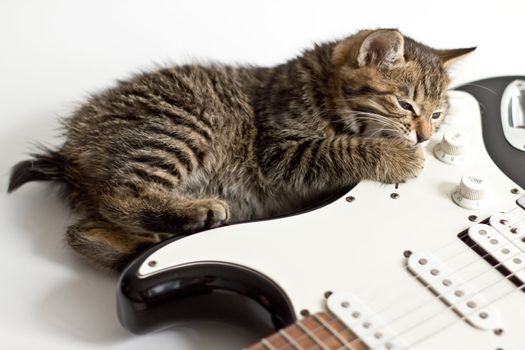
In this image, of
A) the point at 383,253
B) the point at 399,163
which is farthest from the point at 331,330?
the point at 399,163

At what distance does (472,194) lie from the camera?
147 cm

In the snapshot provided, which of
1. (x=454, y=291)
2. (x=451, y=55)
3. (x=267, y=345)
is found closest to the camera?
(x=267, y=345)

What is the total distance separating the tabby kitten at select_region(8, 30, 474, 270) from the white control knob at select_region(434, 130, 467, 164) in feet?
0.22

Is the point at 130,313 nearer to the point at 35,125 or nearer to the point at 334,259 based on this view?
the point at 334,259

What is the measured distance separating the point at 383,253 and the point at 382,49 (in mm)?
519

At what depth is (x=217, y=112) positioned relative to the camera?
163 centimetres

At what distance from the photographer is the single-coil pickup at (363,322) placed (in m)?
1.14

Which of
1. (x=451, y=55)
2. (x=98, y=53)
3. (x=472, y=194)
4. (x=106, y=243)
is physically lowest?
(x=106, y=243)

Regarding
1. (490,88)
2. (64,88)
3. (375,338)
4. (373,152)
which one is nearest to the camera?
(375,338)

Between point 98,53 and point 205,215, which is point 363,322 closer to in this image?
point 205,215

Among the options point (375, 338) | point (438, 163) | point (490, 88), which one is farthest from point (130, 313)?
point (490, 88)

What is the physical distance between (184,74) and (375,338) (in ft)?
2.87

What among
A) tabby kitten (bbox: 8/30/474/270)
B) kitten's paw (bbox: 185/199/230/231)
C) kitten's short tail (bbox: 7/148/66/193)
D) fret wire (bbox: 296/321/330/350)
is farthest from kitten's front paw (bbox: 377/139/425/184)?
kitten's short tail (bbox: 7/148/66/193)

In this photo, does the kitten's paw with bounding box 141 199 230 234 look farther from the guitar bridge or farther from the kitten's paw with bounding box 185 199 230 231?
the guitar bridge
